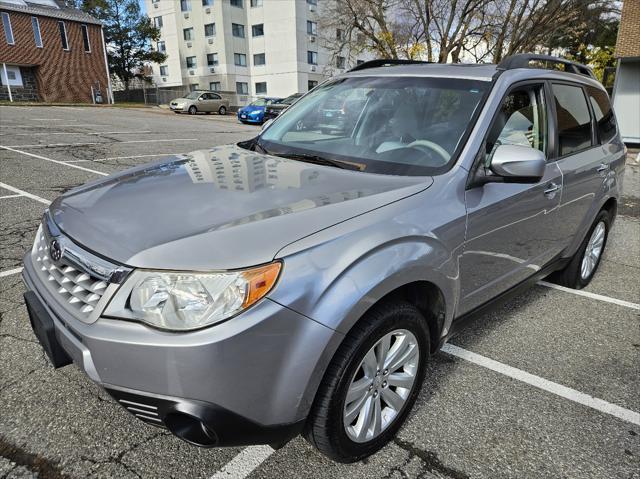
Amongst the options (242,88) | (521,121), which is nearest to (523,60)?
(521,121)

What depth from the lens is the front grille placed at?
175 cm

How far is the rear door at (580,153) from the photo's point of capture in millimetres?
3238

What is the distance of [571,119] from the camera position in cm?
340

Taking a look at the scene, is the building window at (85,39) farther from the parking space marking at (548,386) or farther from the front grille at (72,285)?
the parking space marking at (548,386)

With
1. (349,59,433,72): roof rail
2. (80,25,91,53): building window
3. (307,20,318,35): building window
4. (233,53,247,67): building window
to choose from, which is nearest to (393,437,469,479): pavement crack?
(349,59,433,72): roof rail

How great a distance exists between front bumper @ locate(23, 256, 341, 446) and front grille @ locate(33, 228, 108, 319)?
0.27 ft

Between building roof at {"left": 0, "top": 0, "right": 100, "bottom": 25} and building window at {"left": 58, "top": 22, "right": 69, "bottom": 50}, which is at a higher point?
building roof at {"left": 0, "top": 0, "right": 100, "bottom": 25}

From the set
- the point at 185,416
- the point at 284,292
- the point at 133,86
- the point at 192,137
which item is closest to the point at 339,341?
the point at 284,292

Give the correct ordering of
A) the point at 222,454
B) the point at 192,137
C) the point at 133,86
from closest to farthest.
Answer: the point at 222,454, the point at 192,137, the point at 133,86

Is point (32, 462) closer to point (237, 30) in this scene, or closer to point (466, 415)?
point (466, 415)

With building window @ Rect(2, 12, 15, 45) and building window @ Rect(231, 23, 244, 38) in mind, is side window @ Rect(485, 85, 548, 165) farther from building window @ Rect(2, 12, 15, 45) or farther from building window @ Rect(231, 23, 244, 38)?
building window @ Rect(231, 23, 244, 38)

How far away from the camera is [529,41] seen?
22250 mm

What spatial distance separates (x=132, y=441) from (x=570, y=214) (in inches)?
122

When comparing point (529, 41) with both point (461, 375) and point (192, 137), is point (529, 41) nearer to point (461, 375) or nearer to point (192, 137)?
point (192, 137)
